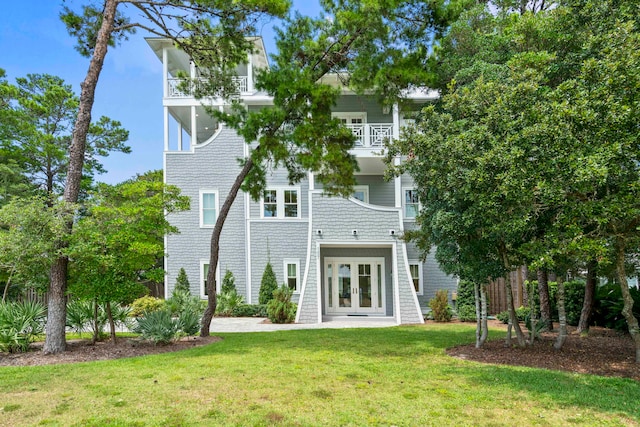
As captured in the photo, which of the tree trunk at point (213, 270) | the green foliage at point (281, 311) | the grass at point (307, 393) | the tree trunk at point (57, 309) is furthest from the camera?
the green foliage at point (281, 311)

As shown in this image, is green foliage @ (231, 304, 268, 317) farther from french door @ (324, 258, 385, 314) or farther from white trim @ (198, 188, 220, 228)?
white trim @ (198, 188, 220, 228)

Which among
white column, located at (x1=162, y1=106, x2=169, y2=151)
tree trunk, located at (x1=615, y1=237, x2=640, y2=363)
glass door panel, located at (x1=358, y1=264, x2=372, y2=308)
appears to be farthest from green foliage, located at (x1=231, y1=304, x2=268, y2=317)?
tree trunk, located at (x1=615, y1=237, x2=640, y2=363)

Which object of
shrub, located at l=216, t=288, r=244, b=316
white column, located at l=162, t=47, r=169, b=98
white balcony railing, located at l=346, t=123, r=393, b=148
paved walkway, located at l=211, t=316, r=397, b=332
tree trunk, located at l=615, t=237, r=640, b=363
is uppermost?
white column, located at l=162, t=47, r=169, b=98

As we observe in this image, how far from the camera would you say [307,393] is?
554cm

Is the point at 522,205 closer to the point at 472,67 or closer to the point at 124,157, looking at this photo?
the point at 472,67

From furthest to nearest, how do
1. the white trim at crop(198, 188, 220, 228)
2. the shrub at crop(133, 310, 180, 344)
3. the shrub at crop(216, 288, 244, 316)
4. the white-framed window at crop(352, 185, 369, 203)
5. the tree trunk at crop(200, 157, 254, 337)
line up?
the white-framed window at crop(352, 185, 369, 203), the white trim at crop(198, 188, 220, 228), the shrub at crop(216, 288, 244, 316), the tree trunk at crop(200, 157, 254, 337), the shrub at crop(133, 310, 180, 344)

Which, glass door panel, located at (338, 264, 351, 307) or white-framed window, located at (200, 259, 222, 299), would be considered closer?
glass door panel, located at (338, 264, 351, 307)

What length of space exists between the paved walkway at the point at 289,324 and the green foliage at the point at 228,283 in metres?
1.42

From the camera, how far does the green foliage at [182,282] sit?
17.5 metres

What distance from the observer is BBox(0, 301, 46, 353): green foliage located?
8516 millimetres

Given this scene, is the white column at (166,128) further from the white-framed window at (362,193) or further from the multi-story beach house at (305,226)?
the white-framed window at (362,193)

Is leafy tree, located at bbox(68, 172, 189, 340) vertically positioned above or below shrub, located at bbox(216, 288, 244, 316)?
above

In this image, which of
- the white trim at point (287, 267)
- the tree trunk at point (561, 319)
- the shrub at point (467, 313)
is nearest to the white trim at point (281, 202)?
the white trim at point (287, 267)

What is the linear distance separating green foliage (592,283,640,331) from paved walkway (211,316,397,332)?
19.6 ft
